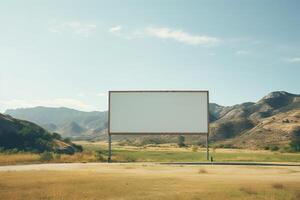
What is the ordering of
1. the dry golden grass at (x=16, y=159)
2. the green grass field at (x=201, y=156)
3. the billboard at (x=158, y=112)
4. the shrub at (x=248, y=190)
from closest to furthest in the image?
the shrub at (x=248, y=190)
the dry golden grass at (x=16, y=159)
the green grass field at (x=201, y=156)
the billboard at (x=158, y=112)

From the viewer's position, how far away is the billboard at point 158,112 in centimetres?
5912

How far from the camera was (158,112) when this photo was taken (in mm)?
60094

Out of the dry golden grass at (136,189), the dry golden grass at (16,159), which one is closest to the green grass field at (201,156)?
the dry golden grass at (16,159)

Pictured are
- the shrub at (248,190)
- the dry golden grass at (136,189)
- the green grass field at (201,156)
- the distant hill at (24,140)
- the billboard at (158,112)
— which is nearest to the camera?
the dry golden grass at (136,189)

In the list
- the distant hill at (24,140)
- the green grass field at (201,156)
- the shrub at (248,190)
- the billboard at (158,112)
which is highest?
the billboard at (158,112)

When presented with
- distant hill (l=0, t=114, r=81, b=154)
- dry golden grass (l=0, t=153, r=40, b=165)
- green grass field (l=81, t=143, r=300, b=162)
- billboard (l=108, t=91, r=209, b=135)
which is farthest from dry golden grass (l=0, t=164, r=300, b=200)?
distant hill (l=0, t=114, r=81, b=154)

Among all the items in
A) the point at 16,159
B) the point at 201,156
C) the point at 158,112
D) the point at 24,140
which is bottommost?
the point at 201,156

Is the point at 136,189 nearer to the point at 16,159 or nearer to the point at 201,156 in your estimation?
the point at 16,159

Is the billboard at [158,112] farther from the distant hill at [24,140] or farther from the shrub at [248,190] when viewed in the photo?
the shrub at [248,190]

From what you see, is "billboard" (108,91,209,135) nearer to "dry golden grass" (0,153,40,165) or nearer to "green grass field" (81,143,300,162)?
"green grass field" (81,143,300,162)

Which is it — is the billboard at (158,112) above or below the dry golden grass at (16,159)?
above

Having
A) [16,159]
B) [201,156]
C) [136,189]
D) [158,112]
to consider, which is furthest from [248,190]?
[201,156]

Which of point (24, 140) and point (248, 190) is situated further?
point (24, 140)

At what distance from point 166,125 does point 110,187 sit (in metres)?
35.9
